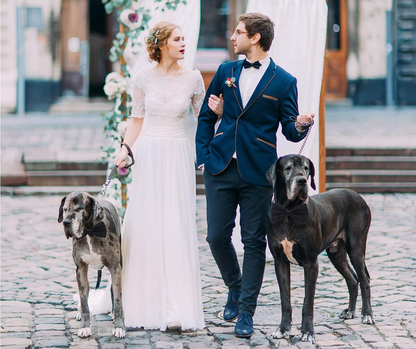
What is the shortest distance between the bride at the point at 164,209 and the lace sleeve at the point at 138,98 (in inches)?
1.8

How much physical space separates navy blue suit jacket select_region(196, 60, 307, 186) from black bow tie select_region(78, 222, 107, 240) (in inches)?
31.7

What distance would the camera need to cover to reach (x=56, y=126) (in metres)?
15.7

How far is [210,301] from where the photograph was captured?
572 centimetres

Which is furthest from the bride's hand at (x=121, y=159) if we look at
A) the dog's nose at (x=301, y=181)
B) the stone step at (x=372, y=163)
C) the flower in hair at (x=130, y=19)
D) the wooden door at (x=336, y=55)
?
the wooden door at (x=336, y=55)

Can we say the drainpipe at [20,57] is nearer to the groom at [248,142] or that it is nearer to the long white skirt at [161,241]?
the long white skirt at [161,241]

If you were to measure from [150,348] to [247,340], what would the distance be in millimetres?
633

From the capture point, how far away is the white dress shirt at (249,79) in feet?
15.9

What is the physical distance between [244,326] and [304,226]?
0.78 metres


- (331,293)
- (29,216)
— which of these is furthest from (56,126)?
(331,293)

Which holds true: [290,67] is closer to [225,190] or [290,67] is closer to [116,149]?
[116,149]

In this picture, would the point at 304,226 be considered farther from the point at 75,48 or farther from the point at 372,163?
the point at 75,48

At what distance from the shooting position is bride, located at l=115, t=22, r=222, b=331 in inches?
197

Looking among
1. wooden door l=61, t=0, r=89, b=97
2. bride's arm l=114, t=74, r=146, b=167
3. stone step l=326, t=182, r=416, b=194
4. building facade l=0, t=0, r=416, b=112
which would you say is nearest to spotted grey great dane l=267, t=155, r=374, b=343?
bride's arm l=114, t=74, r=146, b=167

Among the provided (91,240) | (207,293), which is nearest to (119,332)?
(91,240)
